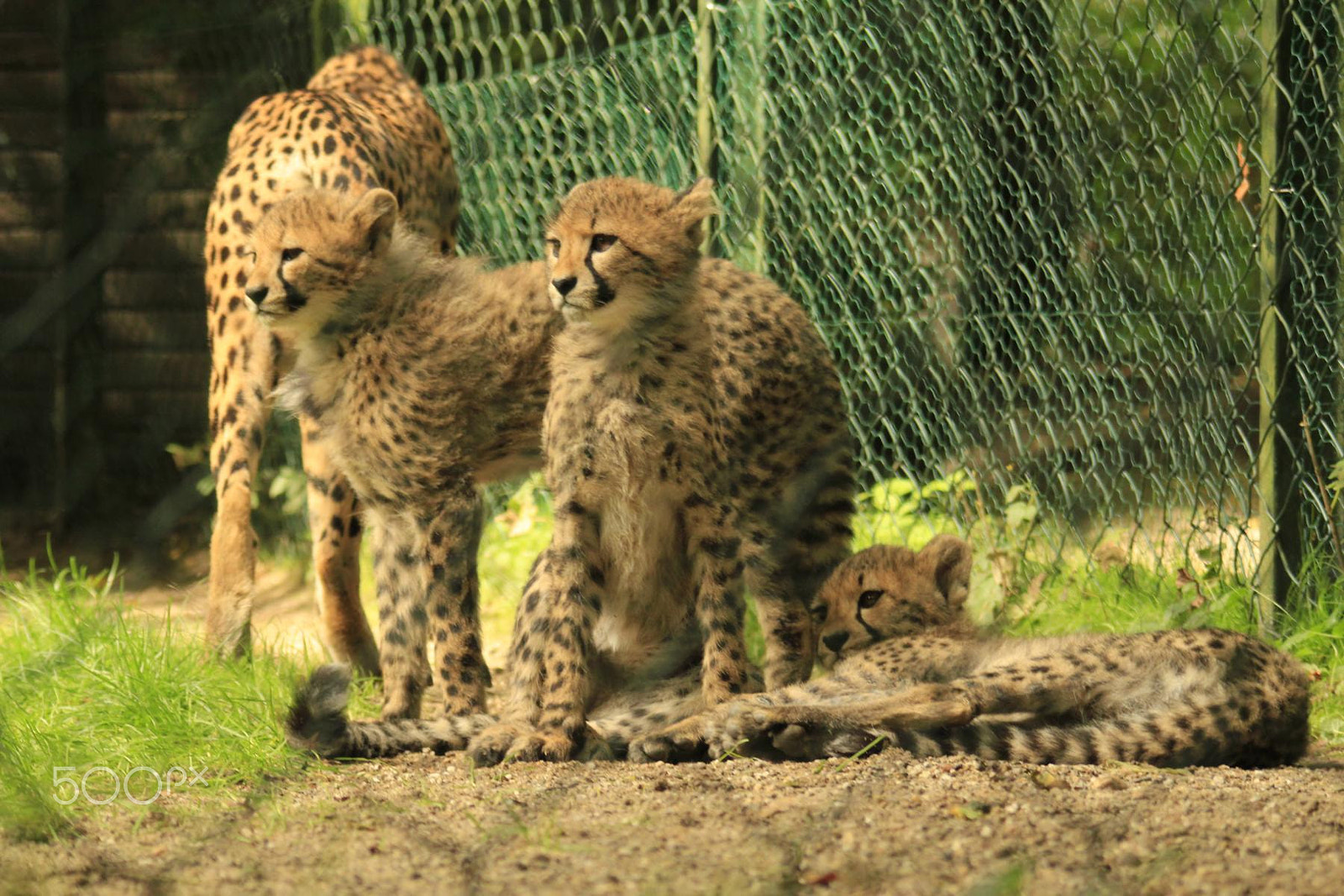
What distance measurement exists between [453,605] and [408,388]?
0.47m

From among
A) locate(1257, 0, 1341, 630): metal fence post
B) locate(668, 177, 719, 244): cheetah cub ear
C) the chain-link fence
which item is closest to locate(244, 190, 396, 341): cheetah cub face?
locate(668, 177, 719, 244): cheetah cub ear

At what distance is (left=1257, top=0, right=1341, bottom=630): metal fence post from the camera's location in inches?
146

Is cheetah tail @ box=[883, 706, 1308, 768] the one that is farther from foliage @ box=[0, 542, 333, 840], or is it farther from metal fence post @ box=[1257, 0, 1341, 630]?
foliage @ box=[0, 542, 333, 840]

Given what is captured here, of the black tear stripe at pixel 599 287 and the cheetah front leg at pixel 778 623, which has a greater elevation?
the black tear stripe at pixel 599 287

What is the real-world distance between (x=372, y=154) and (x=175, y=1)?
63 centimetres

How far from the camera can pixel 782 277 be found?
4.84 metres

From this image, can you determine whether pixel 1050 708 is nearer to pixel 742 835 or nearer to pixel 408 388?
pixel 742 835

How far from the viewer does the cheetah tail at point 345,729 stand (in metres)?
2.79

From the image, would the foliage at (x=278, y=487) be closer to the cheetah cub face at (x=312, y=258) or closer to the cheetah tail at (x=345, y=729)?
the cheetah cub face at (x=312, y=258)

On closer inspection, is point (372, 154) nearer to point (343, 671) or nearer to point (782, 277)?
point (782, 277)

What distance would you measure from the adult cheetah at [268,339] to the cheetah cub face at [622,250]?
3.73 feet

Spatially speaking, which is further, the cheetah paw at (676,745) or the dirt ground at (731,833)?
the cheetah paw at (676,745)

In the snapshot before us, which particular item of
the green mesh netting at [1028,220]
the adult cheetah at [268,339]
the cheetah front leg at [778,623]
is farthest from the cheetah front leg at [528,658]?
the green mesh netting at [1028,220]

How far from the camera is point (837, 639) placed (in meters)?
3.19
